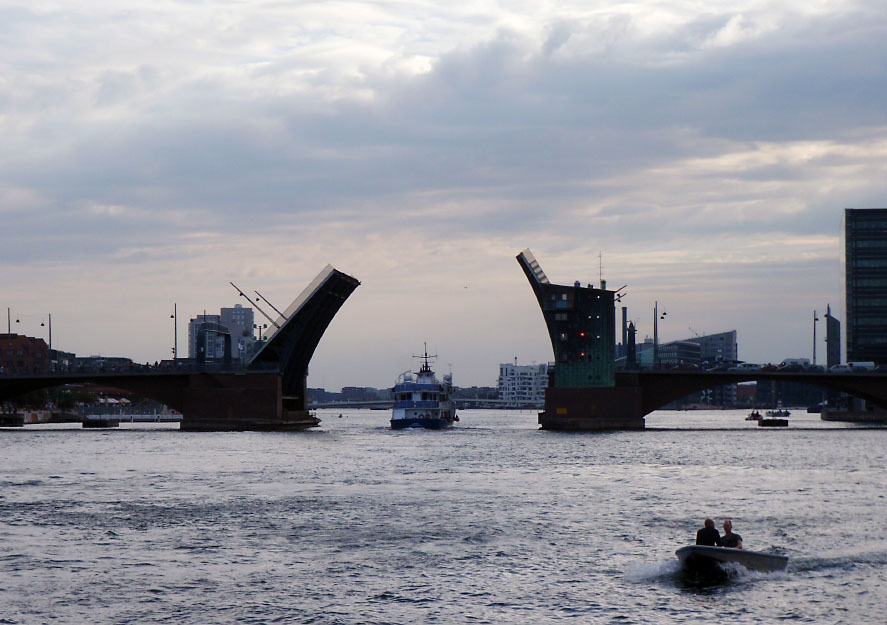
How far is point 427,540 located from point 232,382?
250ft

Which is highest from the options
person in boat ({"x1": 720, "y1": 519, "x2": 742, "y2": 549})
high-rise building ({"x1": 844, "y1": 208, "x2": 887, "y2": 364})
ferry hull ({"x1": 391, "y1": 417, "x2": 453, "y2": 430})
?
high-rise building ({"x1": 844, "y1": 208, "x2": 887, "y2": 364})

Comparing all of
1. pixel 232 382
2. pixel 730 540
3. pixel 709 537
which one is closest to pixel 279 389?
pixel 232 382

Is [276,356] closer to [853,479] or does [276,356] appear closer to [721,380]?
[721,380]

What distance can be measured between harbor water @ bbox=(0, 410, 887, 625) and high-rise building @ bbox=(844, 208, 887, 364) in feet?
345

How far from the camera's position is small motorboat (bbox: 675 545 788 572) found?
30.3 m

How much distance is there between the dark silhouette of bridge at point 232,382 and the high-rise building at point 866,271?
91371mm

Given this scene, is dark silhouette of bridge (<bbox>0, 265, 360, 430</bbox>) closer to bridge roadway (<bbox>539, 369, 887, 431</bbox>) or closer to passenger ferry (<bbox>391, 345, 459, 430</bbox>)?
passenger ferry (<bbox>391, 345, 459, 430</bbox>)

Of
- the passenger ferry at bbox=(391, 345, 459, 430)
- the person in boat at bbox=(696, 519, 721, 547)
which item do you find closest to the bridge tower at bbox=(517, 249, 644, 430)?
the passenger ferry at bbox=(391, 345, 459, 430)

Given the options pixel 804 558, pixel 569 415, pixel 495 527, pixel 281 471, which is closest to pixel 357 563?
pixel 495 527

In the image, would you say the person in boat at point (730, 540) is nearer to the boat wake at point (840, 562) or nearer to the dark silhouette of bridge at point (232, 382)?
the boat wake at point (840, 562)

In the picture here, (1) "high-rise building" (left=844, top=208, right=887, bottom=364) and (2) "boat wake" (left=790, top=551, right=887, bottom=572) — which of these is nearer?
(2) "boat wake" (left=790, top=551, right=887, bottom=572)

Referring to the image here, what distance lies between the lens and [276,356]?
359 ft

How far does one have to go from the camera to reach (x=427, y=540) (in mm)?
36406

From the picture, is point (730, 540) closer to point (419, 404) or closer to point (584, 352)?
point (584, 352)
